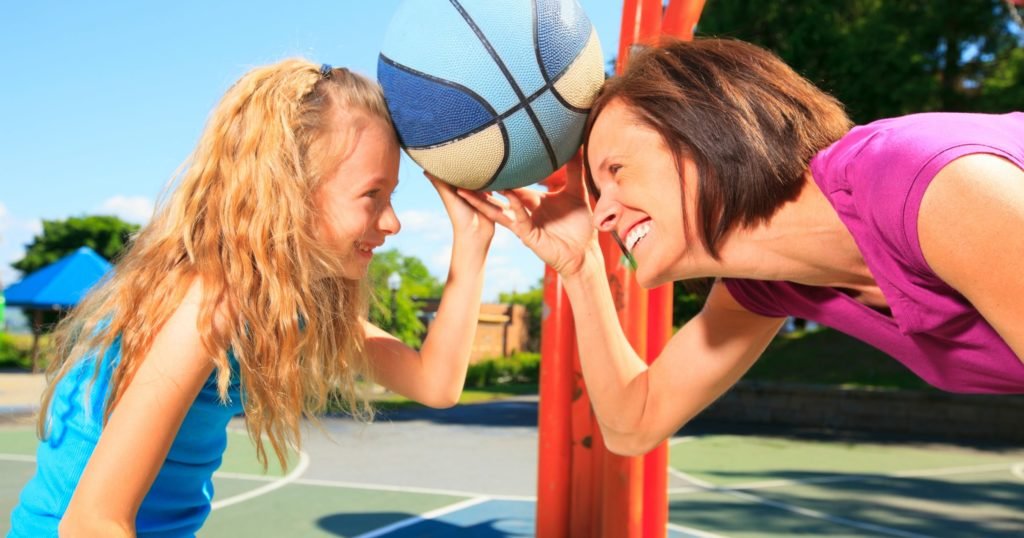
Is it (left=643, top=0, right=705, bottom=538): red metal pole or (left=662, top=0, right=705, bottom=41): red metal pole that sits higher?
(left=662, top=0, right=705, bottom=41): red metal pole

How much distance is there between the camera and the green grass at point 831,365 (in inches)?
560

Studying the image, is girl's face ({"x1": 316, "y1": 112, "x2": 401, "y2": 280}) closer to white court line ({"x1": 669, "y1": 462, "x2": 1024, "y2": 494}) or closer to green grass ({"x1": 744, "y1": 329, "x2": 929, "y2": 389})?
white court line ({"x1": 669, "y1": 462, "x2": 1024, "y2": 494})

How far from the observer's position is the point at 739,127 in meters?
1.87

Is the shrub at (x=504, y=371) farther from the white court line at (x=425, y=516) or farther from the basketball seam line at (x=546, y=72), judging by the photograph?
the basketball seam line at (x=546, y=72)

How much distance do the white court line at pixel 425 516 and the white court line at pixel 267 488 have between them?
1.04 metres

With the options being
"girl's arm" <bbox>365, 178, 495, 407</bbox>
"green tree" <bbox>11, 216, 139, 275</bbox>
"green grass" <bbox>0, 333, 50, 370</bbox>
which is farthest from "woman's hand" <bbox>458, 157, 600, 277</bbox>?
"green tree" <bbox>11, 216, 139, 275</bbox>

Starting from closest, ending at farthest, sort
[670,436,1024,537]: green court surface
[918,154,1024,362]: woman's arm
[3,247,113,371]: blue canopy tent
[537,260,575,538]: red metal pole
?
[918,154,1024,362]: woman's arm < [537,260,575,538]: red metal pole < [670,436,1024,537]: green court surface < [3,247,113,371]: blue canopy tent

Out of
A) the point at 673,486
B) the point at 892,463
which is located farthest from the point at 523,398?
the point at 673,486

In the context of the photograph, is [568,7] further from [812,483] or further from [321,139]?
[812,483]

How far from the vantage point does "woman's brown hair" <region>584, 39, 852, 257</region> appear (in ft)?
6.15

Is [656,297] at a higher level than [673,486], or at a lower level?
higher

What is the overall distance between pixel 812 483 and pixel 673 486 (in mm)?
1388

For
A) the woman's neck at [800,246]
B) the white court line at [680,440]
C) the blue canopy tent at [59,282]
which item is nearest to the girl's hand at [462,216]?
the woman's neck at [800,246]

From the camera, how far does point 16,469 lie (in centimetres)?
778
